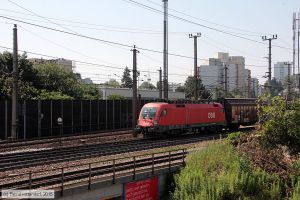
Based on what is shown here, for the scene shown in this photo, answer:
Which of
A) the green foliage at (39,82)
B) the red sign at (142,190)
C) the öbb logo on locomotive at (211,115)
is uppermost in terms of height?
the green foliage at (39,82)

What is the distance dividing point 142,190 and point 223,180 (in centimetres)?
375

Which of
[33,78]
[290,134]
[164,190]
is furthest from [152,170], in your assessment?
[33,78]

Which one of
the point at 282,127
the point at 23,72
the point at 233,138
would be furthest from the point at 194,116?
the point at 23,72

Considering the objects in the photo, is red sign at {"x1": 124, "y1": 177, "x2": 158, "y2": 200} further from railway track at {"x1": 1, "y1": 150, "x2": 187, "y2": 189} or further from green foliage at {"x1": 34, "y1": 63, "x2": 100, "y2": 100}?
green foliage at {"x1": 34, "y1": 63, "x2": 100, "y2": 100}

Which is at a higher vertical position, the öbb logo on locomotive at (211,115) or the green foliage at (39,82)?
the green foliage at (39,82)

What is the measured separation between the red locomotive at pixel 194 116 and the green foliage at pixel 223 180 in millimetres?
13542

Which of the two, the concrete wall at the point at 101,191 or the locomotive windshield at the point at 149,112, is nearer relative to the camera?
the concrete wall at the point at 101,191

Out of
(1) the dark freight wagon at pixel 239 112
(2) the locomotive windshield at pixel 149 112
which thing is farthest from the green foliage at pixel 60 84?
(2) the locomotive windshield at pixel 149 112

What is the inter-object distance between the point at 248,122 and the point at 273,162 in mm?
25012

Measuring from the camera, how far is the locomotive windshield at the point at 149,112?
37.1 metres

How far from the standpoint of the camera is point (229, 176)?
20734 millimetres

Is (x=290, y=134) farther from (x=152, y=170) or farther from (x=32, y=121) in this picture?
(x=32, y=121)

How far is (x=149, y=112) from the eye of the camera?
3750cm

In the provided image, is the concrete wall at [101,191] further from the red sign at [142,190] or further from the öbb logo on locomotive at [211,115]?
the öbb logo on locomotive at [211,115]
